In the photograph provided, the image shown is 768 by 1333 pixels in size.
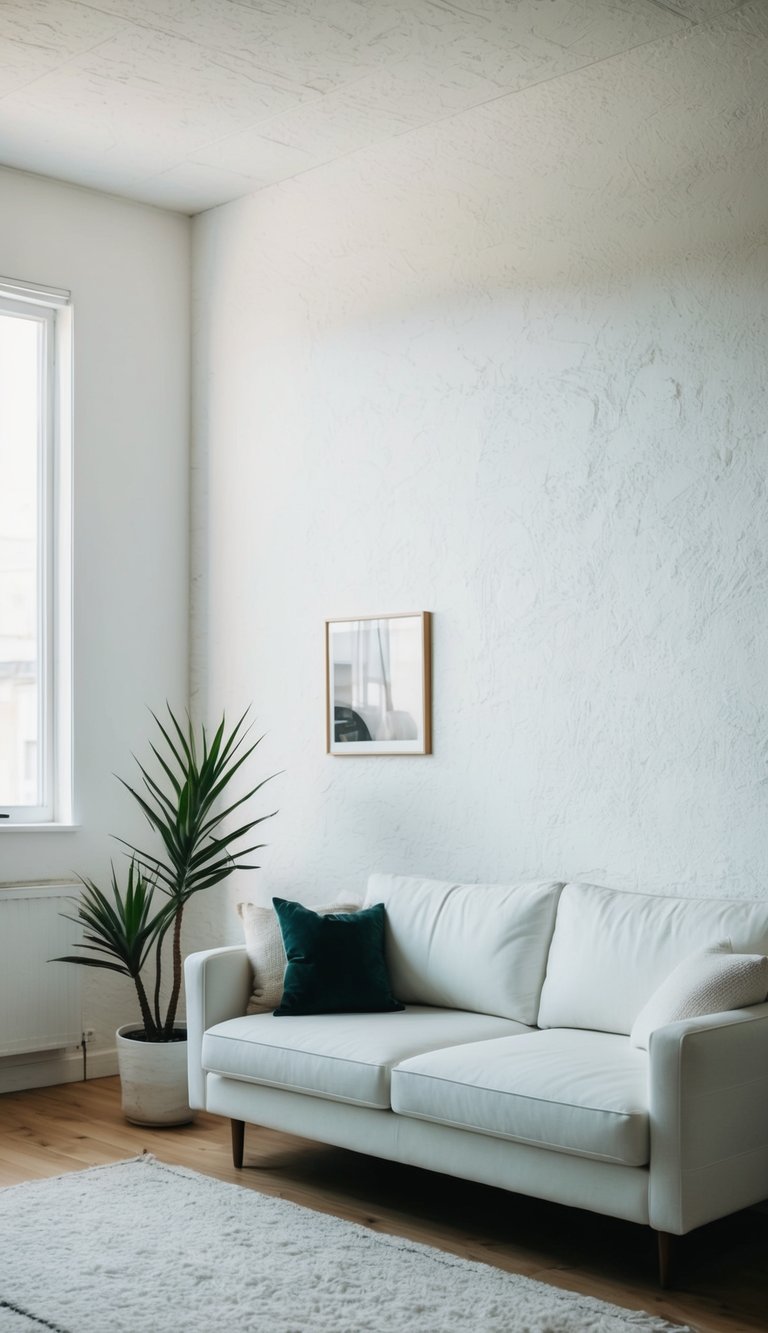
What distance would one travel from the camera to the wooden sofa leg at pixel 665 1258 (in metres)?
3.04

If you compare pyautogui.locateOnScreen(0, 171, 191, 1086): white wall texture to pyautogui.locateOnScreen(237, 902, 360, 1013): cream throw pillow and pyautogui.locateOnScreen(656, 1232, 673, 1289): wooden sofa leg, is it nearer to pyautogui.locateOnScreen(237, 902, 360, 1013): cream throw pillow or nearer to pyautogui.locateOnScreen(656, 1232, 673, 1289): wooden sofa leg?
pyautogui.locateOnScreen(237, 902, 360, 1013): cream throw pillow

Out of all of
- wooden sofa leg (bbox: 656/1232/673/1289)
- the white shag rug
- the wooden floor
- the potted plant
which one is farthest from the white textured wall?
the white shag rug

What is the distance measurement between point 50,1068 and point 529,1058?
7.84 ft

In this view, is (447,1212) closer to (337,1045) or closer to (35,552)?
(337,1045)

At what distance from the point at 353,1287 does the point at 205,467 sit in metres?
3.39

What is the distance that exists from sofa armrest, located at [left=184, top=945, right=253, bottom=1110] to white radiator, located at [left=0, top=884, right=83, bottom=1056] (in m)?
1.02

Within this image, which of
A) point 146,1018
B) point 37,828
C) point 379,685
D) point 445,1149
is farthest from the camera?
point 37,828

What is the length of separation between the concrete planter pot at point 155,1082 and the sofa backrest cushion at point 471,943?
0.83 metres

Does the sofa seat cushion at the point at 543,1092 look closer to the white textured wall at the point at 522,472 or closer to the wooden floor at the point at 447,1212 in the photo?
the wooden floor at the point at 447,1212

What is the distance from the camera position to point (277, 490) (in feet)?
17.2

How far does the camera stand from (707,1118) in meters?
3.01

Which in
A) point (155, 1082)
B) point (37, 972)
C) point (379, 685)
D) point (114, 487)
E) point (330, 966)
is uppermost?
point (114, 487)

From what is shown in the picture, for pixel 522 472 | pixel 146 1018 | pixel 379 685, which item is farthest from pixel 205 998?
pixel 522 472

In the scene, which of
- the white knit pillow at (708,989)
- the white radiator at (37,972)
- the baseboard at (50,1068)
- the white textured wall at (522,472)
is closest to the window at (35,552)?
the white radiator at (37,972)
